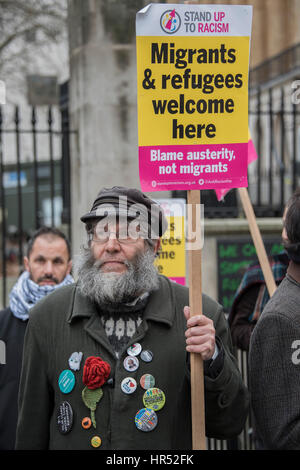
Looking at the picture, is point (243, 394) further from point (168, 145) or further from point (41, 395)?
point (168, 145)

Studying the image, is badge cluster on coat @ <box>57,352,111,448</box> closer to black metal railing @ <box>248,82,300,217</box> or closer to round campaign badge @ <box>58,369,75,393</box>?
round campaign badge @ <box>58,369,75,393</box>

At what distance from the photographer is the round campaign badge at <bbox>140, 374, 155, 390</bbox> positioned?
2.20 meters

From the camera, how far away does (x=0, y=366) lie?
313cm

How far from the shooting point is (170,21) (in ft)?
7.30

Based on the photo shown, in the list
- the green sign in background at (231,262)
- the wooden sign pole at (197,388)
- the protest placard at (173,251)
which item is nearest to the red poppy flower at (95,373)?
the wooden sign pole at (197,388)

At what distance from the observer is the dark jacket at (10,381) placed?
3.06 m

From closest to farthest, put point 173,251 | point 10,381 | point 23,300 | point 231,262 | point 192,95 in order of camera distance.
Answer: point 192,95 → point 10,381 → point 23,300 → point 173,251 → point 231,262

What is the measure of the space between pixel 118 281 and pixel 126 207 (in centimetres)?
33

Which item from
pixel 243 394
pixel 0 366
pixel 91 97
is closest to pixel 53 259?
pixel 0 366

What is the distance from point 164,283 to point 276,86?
20.9 metres

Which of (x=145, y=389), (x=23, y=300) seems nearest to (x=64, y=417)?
(x=145, y=389)

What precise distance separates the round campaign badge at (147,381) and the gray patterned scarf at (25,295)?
1.19 m

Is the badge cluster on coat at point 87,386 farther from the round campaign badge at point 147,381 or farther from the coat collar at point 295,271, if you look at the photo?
the coat collar at point 295,271

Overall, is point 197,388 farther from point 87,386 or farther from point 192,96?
point 192,96
